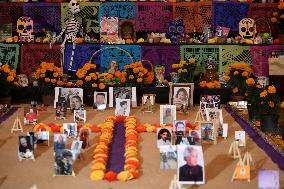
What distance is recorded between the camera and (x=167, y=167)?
664cm

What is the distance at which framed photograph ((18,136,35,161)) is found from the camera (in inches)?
273

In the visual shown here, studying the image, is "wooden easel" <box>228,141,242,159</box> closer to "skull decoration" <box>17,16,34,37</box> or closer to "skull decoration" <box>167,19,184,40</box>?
"skull decoration" <box>167,19,184,40</box>

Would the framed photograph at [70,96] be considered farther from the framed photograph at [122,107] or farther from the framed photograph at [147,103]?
the framed photograph at [147,103]

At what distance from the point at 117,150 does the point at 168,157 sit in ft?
3.33

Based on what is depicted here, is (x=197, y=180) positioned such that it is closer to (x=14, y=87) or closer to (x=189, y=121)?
(x=189, y=121)

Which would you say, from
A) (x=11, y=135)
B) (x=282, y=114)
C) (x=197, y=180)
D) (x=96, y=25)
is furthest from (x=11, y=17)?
(x=197, y=180)

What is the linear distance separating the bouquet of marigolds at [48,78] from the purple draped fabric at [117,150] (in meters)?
1.89

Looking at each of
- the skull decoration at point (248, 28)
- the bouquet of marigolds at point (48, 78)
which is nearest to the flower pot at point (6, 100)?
the bouquet of marigolds at point (48, 78)

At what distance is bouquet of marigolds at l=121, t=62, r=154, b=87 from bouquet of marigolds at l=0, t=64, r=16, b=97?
1.68 meters

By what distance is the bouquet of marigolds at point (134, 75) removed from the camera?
34.8 ft

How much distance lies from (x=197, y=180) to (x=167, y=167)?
56 cm

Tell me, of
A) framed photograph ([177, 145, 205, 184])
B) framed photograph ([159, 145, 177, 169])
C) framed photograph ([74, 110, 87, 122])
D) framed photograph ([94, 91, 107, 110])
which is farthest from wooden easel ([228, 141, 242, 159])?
framed photograph ([94, 91, 107, 110])

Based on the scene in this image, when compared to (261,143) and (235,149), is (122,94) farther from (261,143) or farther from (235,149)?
(235,149)

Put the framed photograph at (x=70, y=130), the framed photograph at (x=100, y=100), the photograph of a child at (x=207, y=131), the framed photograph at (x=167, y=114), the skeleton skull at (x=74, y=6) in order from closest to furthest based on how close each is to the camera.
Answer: the photograph of a child at (x=207, y=131) < the framed photograph at (x=70, y=130) < the framed photograph at (x=167, y=114) < the framed photograph at (x=100, y=100) < the skeleton skull at (x=74, y=6)
